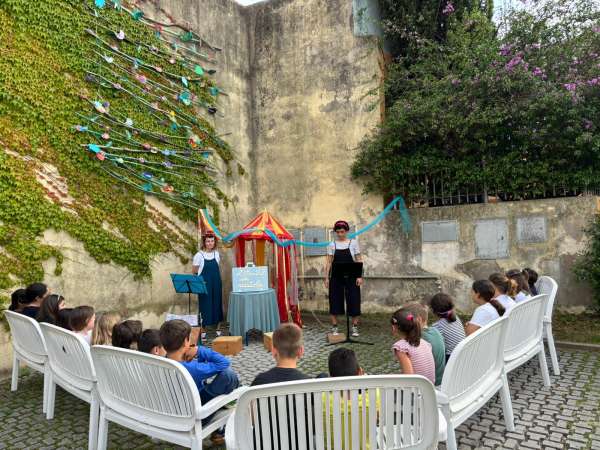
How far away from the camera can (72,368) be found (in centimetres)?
354

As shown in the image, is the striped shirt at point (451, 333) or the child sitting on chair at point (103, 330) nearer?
the child sitting on chair at point (103, 330)

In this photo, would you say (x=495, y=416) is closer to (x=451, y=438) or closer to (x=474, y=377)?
(x=474, y=377)

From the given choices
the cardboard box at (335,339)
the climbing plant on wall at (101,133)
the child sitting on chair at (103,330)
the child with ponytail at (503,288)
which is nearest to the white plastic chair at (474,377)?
the child with ponytail at (503,288)

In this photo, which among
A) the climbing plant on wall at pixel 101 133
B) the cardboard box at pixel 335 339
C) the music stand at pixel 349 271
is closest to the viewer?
the climbing plant on wall at pixel 101 133

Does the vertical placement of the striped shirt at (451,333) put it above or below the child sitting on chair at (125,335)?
below

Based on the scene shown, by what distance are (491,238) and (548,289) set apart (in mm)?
2284

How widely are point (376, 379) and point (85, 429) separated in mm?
2791

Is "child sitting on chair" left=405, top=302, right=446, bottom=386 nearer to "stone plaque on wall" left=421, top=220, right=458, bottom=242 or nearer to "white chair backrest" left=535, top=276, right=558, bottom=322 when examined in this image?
"white chair backrest" left=535, top=276, right=558, bottom=322

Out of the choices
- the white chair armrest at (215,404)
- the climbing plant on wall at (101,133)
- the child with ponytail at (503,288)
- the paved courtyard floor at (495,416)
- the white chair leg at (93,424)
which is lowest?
the paved courtyard floor at (495,416)

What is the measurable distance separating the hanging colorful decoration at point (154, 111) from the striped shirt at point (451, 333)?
5.42m

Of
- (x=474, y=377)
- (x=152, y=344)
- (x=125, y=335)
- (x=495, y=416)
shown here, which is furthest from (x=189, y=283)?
(x=474, y=377)

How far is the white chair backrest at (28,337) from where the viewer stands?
3.92 metres

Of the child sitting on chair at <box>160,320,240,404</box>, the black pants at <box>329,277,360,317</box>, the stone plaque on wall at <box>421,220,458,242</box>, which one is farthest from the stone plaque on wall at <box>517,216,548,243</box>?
the child sitting on chair at <box>160,320,240,404</box>

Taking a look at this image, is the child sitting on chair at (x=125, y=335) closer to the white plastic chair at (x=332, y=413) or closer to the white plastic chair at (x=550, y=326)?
the white plastic chair at (x=332, y=413)
